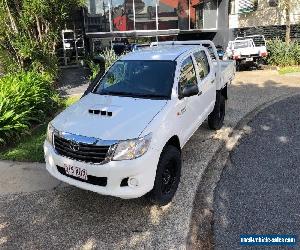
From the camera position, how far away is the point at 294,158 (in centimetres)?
621

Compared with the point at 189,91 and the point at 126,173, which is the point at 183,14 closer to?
the point at 189,91

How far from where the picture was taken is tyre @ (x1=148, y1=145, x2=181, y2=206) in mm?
4441

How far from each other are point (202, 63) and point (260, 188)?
8.63 feet

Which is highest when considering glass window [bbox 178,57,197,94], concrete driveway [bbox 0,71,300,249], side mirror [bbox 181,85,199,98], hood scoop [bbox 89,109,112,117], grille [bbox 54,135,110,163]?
glass window [bbox 178,57,197,94]

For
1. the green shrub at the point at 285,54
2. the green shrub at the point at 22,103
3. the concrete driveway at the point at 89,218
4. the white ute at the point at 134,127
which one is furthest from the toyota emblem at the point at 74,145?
the green shrub at the point at 285,54

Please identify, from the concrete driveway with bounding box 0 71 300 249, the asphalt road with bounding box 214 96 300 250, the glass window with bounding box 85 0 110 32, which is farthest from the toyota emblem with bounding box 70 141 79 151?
the glass window with bounding box 85 0 110 32

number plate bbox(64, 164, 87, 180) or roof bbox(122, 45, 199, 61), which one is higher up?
roof bbox(122, 45, 199, 61)

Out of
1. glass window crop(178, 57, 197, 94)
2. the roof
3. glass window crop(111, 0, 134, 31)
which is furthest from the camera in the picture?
glass window crop(111, 0, 134, 31)

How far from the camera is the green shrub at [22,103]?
7.56m

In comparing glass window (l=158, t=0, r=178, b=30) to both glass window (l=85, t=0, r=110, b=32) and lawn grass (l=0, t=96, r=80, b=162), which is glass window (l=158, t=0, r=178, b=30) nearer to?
glass window (l=85, t=0, r=110, b=32)

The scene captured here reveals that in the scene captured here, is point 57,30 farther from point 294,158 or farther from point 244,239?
point 244,239

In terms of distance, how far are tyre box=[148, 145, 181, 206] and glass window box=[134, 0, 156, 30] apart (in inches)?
701

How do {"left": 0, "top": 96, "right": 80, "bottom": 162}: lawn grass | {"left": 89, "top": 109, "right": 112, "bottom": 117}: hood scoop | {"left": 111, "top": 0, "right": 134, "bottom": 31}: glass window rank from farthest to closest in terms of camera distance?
{"left": 111, "top": 0, "right": 134, "bottom": 31}: glass window < {"left": 0, "top": 96, "right": 80, "bottom": 162}: lawn grass < {"left": 89, "top": 109, "right": 112, "bottom": 117}: hood scoop

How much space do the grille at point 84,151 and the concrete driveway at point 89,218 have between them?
2.90 feet
